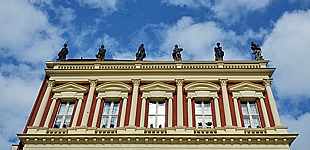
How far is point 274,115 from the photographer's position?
60.3ft

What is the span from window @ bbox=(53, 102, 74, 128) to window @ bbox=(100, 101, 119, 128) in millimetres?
2199

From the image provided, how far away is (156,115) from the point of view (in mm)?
19094

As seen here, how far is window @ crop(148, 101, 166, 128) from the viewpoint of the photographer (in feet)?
61.0

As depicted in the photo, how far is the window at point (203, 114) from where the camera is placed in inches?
727

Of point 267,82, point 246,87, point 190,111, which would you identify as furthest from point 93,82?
point 267,82

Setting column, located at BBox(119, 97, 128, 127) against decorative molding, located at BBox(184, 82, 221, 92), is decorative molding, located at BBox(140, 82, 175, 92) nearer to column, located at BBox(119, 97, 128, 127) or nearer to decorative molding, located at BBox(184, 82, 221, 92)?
decorative molding, located at BBox(184, 82, 221, 92)

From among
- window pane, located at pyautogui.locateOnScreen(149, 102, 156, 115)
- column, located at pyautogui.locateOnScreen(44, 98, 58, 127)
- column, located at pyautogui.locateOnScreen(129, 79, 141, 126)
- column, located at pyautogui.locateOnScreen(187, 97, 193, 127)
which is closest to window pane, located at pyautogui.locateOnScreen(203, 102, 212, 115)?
column, located at pyautogui.locateOnScreen(187, 97, 193, 127)

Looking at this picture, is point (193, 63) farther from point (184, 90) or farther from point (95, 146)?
point (95, 146)

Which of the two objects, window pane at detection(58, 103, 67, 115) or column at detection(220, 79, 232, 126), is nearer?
column at detection(220, 79, 232, 126)

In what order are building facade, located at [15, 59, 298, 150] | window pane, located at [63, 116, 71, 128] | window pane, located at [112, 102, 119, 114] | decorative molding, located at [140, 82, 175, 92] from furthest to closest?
decorative molding, located at [140, 82, 175, 92] → window pane, located at [112, 102, 119, 114] → window pane, located at [63, 116, 71, 128] → building facade, located at [15, 59, 298, 150]

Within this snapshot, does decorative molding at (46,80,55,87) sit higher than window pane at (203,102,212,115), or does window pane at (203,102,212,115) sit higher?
decorative molding at (46,80,55,87)

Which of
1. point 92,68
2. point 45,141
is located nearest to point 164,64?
point 92,68

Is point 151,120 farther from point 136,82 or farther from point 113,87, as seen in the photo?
point 113,87

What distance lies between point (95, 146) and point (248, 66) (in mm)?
11855
